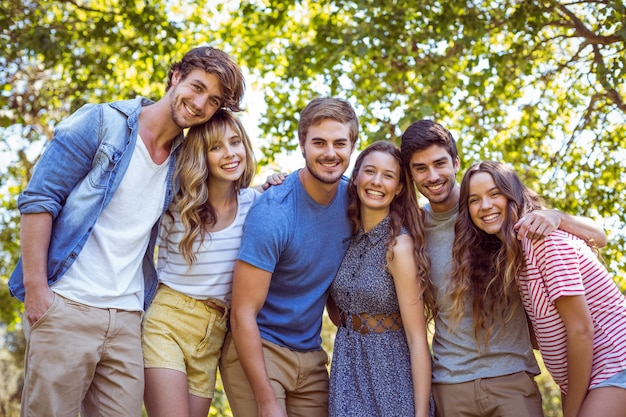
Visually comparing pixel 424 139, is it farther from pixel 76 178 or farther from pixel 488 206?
pixel 76 178

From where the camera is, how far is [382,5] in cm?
704

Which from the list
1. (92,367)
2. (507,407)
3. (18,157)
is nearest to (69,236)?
(92,367)

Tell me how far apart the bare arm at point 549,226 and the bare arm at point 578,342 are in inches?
13.5

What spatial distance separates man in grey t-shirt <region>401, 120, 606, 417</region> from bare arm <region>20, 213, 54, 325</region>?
197 cm

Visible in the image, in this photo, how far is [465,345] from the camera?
3676 mm

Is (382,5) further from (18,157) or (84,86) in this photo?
(18,157)

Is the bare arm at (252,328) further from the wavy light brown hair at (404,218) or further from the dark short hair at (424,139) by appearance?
the dark short hair at (424,139)

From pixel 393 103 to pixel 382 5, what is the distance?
4.53 feet

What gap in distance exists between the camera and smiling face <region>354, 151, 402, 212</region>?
377cm

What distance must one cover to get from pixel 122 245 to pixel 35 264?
43cm

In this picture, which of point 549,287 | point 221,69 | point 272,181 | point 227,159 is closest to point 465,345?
point 549,287

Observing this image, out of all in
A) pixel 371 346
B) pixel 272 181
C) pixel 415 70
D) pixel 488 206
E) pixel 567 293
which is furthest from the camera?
pixel 415 70

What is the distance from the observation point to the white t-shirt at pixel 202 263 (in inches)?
150

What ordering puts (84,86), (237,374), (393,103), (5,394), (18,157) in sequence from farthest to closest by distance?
(5,394), (18,157), (84,86), (393,103), (237,374)
